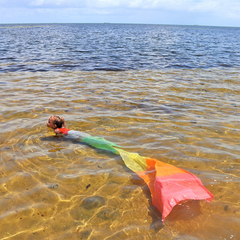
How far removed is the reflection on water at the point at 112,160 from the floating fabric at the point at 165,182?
16cm

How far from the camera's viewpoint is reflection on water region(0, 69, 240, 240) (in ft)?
9.34

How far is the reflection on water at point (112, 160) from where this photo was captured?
9.34 ft

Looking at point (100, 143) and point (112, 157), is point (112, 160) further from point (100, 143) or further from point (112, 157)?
point (100, 143)

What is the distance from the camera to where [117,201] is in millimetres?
3287

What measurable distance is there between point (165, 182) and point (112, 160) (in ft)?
4.74

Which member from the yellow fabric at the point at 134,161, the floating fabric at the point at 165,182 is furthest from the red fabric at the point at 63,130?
the yellow fabric at the point at 134,161

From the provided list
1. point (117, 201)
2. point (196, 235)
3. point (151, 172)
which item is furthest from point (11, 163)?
point (196, 235)

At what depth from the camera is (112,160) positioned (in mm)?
4418

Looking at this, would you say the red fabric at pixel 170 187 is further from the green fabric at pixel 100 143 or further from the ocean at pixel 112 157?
the green fabric at pixel 100 143

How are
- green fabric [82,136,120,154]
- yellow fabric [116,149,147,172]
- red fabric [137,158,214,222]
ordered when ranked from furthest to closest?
1. green fabric [82,136,120,154]
2. yellow fabric [116,149,147,172]
3. red fabric [137,158,214,222]

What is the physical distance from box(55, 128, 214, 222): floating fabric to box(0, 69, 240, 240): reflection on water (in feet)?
0.53

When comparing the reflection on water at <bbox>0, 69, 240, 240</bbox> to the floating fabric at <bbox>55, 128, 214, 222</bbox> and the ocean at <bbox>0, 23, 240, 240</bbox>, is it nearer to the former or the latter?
the ocean at <bbox>0, 23, 240, 240</bbox>

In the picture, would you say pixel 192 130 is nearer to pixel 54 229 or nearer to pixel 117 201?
pixel 117 201

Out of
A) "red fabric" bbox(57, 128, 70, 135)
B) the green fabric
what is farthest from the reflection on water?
"red fabric" bbox(57, 128, 70, 135)
